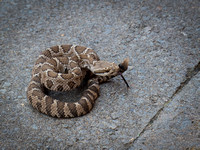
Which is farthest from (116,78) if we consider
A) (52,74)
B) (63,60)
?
(52,74)

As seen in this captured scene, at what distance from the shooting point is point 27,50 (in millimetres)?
6258

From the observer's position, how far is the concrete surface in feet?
14.2

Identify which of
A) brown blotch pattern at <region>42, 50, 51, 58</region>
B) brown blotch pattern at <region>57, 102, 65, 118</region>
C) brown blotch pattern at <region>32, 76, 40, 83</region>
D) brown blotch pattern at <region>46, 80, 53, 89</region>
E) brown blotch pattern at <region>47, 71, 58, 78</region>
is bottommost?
brown blotch pattern at <region>57, 102, 65, 118</region>

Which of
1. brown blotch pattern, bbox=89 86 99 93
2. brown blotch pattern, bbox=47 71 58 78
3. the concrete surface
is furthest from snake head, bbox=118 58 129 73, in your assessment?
brown blotch pattern, bbox=47 71 58 78

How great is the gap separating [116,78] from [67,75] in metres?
1.05

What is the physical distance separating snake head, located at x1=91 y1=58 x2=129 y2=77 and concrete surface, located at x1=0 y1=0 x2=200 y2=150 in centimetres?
32

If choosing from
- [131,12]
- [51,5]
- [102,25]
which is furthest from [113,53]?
[51,5]

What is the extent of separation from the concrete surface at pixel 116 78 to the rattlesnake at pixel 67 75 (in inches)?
6.5

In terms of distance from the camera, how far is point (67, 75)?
4980mm

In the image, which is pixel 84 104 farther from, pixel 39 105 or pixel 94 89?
pixel 39 105

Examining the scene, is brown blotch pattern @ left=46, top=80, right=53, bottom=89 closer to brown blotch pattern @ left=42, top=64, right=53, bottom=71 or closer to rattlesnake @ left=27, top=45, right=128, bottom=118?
rattlesnake @ left=27, top=45, right=128, bottom=118

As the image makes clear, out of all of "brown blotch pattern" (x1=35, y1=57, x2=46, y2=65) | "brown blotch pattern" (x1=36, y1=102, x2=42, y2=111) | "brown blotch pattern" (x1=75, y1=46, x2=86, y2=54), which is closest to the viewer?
"brown blotch pattern" (x1=36, y1=102, x2=42, y2=111)

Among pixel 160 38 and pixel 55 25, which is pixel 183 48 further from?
pixel 55 25

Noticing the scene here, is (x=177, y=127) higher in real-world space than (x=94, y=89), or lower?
lower
